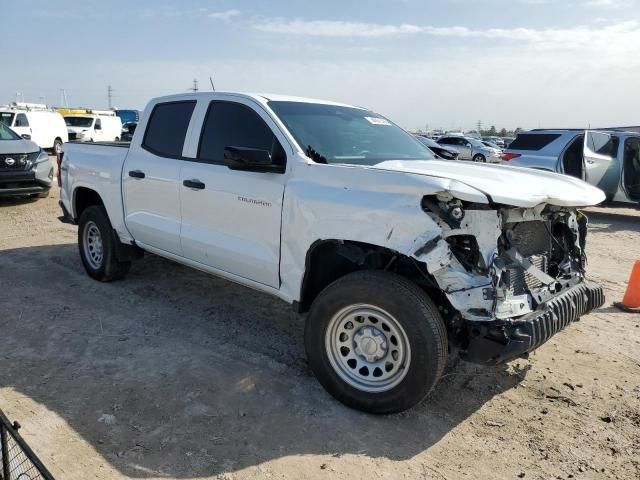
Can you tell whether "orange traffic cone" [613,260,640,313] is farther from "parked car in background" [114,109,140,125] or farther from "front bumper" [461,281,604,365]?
"parked car in background" [114,109,140,125]

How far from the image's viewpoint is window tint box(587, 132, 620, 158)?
38.0 ft

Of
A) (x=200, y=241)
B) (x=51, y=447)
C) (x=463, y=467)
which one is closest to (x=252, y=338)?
(x=200, y=241)

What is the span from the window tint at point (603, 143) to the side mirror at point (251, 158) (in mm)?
10042

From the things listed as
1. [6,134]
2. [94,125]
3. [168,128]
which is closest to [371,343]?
[168,128]

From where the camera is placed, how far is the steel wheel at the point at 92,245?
231 inches

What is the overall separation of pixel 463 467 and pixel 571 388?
135 centimetres

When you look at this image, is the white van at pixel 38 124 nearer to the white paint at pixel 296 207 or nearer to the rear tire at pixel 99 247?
the rear tire at pixel 99 247

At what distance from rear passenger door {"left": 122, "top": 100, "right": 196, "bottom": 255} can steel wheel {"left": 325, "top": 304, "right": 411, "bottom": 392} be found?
1.89m

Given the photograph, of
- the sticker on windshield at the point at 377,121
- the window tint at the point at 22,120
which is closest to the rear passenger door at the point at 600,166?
the sticker on windshield at the point at 377,121

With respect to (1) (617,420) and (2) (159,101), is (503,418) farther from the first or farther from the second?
(2) (159,101)

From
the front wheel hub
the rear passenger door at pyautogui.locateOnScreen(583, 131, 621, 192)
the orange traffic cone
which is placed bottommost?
the orange traffic cone

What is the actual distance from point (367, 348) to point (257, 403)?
814mm

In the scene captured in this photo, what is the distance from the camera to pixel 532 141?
12125 millimetres

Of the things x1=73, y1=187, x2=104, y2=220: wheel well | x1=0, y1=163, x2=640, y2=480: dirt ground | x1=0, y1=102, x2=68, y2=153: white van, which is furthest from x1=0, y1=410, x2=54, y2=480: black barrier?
x1=0, y1=102, x2=68, y2=153: white van
